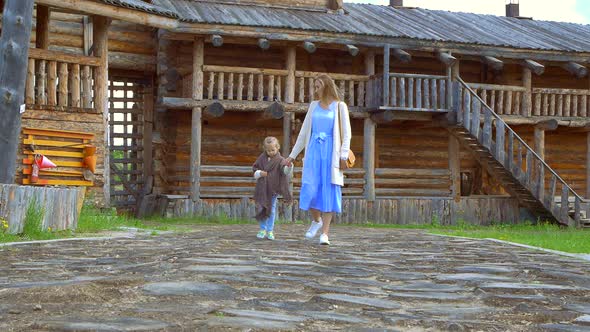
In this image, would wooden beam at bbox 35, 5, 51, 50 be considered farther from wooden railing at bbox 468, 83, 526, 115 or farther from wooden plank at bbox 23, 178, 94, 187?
wooden railing at bbox 468, 83, 526, 115

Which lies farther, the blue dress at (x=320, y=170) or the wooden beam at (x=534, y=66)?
the wooden beam at (x=534, y=66)

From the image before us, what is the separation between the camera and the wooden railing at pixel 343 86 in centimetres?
1887

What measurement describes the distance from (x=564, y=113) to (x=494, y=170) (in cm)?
368

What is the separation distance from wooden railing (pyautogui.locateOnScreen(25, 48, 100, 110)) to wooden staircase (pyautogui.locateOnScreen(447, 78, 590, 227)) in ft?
29.9

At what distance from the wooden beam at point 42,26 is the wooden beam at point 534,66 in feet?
39.2

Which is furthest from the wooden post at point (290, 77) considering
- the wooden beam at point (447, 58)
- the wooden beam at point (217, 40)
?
the wooden beam at point (447, 58)

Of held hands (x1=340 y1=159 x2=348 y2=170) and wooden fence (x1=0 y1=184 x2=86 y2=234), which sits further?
held hands (x1=340 y1=159 x2=348 y2=170)

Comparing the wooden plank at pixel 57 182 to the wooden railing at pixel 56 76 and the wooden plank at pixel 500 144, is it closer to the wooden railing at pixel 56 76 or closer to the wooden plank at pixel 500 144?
the wooden railing at pixel 56 76

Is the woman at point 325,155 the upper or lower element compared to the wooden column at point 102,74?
lower

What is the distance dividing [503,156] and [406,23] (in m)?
5.17

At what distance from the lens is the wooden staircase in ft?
61.8

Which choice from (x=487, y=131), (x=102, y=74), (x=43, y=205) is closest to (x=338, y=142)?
(x=43, y=205)

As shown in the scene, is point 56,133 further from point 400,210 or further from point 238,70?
point 400,210

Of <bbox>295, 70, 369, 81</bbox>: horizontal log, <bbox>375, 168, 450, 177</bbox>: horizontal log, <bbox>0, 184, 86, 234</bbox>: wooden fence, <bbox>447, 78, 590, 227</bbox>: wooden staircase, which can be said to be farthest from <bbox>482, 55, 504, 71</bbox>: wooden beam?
<bbox>0, 184, 86, 234</bbox>: wooden fence
